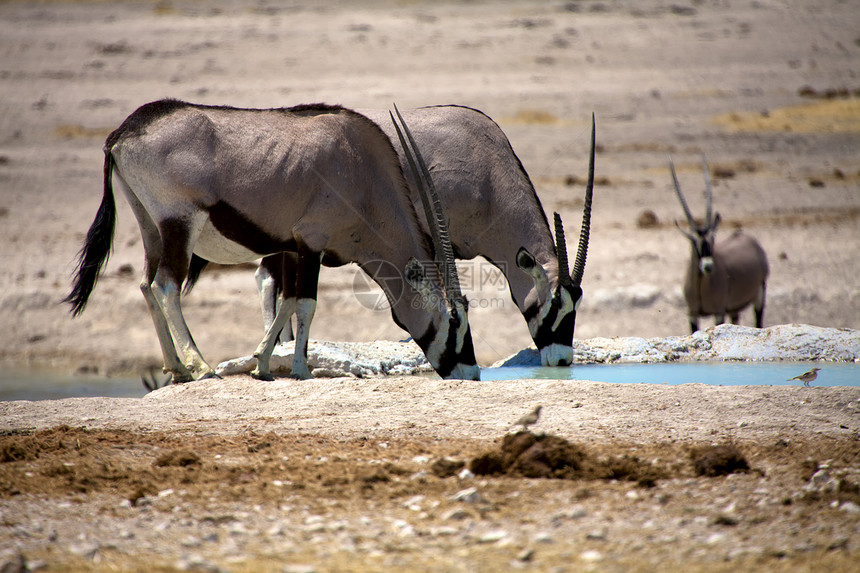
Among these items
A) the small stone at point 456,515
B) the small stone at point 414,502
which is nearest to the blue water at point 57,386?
the small stone at point 414,502

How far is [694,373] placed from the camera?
7.36 metres

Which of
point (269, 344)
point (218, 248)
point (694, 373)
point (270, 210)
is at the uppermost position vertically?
point (270, 210)

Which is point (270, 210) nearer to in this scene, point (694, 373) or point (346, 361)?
point (346, 361)

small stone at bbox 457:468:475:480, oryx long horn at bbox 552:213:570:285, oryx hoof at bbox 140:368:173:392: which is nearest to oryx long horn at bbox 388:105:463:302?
oryx long horn at bbox 552:213:570:285

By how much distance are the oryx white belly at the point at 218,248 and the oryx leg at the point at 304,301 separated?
0.40 metres

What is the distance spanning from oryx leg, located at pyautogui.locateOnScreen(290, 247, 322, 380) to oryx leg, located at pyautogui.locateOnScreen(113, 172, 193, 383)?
80 centimetres

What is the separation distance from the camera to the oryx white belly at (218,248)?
22.3ft

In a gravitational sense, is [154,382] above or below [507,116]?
below

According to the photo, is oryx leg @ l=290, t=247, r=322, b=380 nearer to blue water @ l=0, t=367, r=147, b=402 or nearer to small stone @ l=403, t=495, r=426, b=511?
blue water @ l=0, t=367, r=147, b=402

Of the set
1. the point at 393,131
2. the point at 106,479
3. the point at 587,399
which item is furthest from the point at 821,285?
the point at 106,479

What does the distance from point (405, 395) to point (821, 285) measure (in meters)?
9.36

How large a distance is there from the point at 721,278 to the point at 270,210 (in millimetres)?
6833

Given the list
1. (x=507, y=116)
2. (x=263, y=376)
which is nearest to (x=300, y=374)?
(x=263, y=376)

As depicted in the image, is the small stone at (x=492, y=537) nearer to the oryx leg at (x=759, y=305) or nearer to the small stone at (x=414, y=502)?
the small stone at (x=414, y=502)
